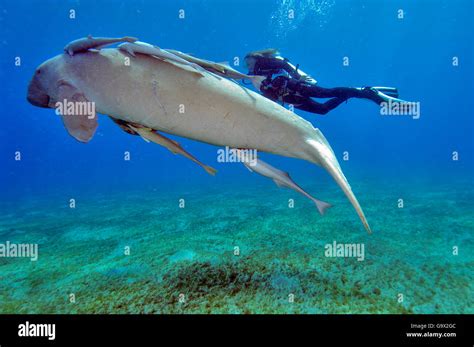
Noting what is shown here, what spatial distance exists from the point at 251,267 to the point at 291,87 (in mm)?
5146

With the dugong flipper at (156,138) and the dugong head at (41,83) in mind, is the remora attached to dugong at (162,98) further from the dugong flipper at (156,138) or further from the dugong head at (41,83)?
the dugong flipper at (156,138)

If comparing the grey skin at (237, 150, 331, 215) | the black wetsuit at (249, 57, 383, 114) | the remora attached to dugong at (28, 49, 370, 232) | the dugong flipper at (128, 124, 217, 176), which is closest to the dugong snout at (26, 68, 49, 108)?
the remora attached to dugong at (28, 49, 370, 232)

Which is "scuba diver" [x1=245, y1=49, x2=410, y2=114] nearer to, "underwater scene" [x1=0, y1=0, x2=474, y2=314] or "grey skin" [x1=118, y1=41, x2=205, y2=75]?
"underwater scene" [x1=0, y1=0, x2=474, y2=314]

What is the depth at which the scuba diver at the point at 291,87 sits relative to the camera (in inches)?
281

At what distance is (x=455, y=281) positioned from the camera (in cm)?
401

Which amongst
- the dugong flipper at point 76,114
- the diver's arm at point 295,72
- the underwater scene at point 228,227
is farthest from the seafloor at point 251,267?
the diver's arm at point 295,72

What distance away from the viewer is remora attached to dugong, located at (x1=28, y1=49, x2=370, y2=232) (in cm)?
199

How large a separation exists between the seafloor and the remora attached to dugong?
7.17 ft

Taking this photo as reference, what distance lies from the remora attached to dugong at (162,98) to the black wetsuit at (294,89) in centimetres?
509

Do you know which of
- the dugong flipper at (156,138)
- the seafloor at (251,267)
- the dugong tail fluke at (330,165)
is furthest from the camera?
the seafloor at (251,267)

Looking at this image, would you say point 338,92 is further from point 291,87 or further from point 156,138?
point 156,138
